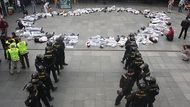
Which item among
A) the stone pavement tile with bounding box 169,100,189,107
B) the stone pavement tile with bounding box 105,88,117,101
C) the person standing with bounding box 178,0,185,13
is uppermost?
the person standing with bounding box 178,0,185,13

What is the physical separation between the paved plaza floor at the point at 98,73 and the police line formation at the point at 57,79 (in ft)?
1.72

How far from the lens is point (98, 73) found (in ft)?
43.0

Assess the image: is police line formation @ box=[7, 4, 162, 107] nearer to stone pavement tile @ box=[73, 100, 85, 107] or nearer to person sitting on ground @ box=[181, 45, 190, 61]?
stone pavement tile @ box=[73, 100, 85, 107]

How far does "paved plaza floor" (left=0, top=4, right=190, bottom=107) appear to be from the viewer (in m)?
11.0

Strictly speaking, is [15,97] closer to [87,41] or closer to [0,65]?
[0,65]

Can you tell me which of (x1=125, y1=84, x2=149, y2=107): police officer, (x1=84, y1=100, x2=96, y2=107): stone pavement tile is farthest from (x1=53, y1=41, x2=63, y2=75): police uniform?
(x1=125, y1=84, x2=149, y2=107): police officer

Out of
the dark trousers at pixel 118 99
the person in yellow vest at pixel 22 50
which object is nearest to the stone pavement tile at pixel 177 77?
the dark trousers at pixel 118 99

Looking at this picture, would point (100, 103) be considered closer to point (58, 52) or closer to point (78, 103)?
point (78, 103)

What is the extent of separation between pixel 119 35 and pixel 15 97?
9.18 m

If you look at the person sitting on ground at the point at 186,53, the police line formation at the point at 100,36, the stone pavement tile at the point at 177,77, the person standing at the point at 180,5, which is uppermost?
the person standing at the point at 180,5

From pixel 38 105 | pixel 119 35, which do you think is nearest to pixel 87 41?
pixel 119 35

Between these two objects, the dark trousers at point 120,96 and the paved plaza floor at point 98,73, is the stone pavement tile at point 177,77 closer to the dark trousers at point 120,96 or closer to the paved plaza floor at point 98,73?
the paved plaza floor at point 98,73

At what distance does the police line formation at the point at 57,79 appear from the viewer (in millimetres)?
8750

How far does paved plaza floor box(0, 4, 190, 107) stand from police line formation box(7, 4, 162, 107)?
524 mm
